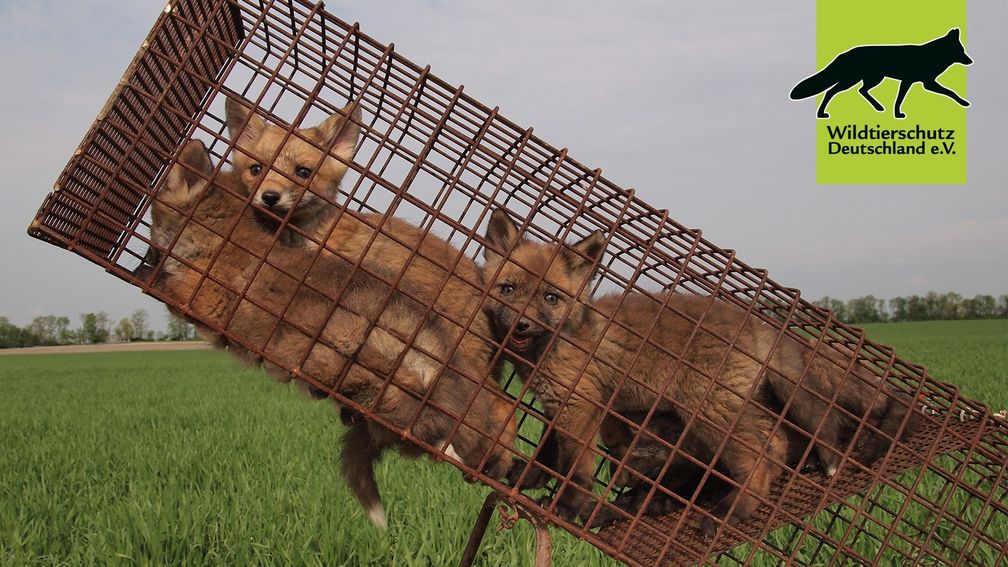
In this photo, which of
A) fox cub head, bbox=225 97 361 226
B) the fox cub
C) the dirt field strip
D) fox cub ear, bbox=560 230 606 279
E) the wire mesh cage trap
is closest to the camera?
the wire mesh cage trap

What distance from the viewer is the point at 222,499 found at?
5930mm

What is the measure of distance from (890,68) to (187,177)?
852 centimetres

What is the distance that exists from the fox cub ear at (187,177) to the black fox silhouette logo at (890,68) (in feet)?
22.9

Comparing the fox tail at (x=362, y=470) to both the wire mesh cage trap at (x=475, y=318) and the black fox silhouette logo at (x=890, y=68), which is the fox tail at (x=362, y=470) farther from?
the black fox silhouette logo at (x=890, y=68)

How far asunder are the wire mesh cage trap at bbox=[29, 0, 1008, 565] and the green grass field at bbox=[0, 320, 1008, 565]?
1.10 m

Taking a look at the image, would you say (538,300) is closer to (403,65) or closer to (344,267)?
(344,267)

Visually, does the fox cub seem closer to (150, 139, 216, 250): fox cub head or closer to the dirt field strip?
(150, 139, 216, 250): fox cub head

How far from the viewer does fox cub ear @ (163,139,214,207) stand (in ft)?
9.41

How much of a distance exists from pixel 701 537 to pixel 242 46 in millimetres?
2752

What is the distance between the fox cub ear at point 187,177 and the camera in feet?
9.41

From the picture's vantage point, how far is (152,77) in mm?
2502

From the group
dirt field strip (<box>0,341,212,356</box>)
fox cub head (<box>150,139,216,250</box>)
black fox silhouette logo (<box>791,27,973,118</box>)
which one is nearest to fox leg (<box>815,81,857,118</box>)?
black fox silhouette logo (<box>791,27,973,118</box>)

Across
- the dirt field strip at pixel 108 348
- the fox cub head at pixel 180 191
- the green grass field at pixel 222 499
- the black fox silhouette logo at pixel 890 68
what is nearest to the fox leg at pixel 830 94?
the black fox silhouette logo at pixel 890 68

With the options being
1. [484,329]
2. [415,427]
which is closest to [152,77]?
[415,427]
